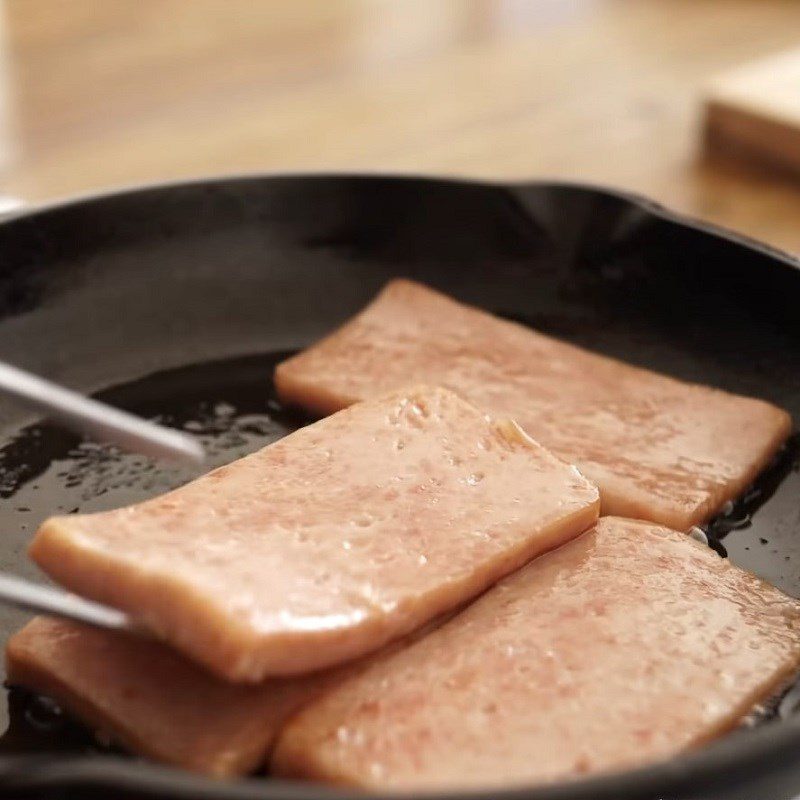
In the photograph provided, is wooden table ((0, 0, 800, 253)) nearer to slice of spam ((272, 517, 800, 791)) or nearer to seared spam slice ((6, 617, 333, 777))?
slice of spam ((272, 517, 800, 791))

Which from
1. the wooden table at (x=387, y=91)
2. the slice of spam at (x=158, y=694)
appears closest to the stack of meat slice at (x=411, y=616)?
the slice of spam at (x=158, y=694)

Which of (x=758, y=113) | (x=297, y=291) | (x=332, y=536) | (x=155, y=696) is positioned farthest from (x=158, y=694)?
(x=758, y=113)

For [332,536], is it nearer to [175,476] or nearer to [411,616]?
[411,616]

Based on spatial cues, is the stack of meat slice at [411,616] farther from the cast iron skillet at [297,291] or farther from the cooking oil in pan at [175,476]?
the cast iron skillet at [297,291]

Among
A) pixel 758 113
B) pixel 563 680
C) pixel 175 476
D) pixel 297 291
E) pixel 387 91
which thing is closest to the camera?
pixel 563 680

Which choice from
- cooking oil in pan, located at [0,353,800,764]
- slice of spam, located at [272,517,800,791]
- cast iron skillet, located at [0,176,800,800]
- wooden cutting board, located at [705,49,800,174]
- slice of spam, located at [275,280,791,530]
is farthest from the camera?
wooden cutting board, located at [705,49,800,174]

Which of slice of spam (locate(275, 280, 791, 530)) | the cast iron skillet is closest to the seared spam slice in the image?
the cast iron skillet
